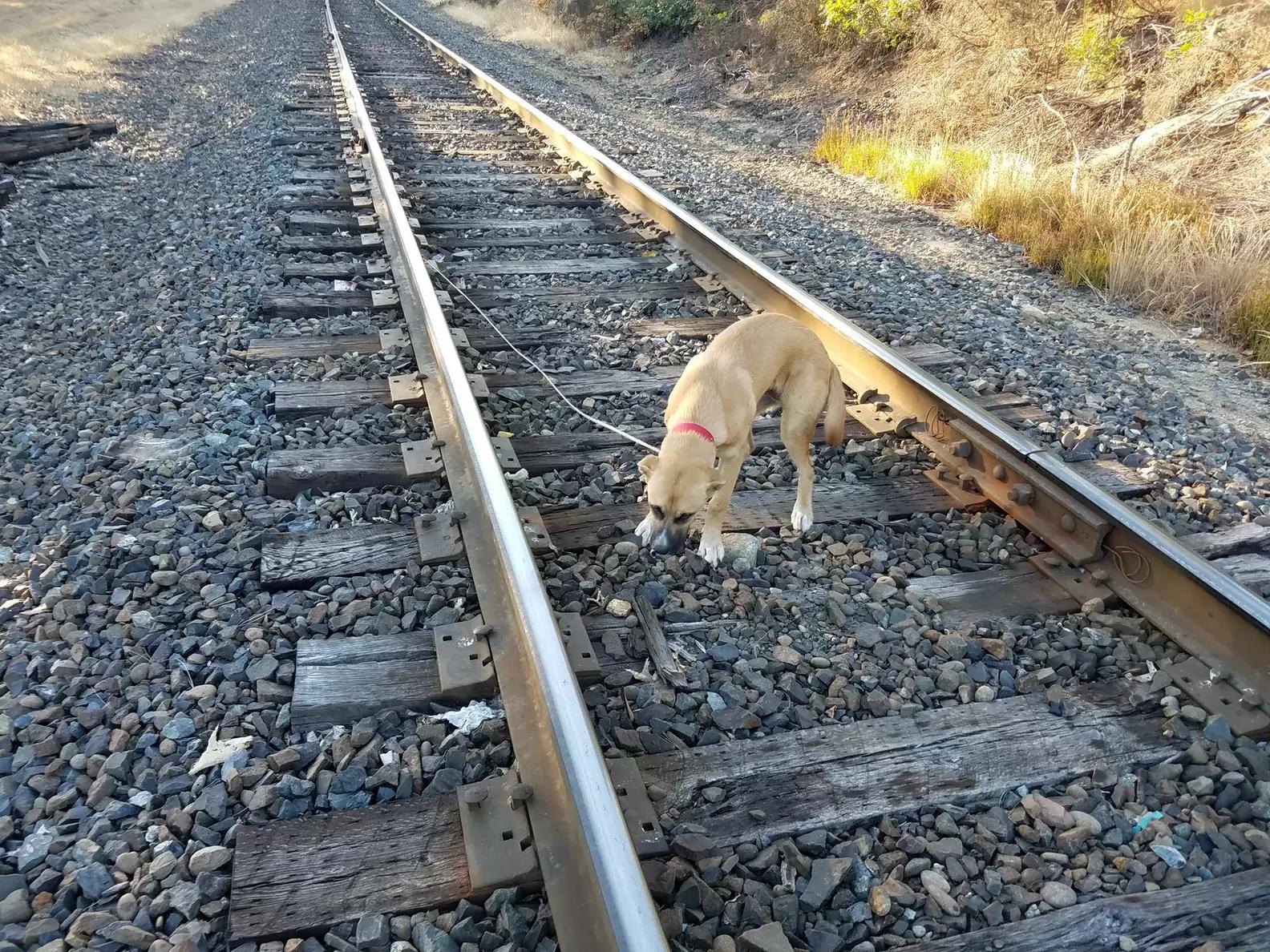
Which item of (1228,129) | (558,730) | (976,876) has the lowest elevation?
(976,876)

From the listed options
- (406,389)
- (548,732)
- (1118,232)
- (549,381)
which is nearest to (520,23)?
(1118,232)

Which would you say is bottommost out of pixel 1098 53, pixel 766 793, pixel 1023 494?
pixel 766 793

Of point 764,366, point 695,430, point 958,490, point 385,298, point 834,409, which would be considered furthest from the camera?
point 385,298

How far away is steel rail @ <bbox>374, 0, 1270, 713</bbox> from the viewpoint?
2617 millimetres

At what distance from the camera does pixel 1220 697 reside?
8.27 feet

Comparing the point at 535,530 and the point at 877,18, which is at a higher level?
the point at 877,18

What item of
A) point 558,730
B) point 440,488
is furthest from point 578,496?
point 558,730

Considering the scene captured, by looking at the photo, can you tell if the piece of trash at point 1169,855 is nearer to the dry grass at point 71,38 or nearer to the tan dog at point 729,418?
the tan dog at point 729,418

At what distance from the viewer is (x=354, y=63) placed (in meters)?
15.6

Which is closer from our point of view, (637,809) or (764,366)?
(637,809)

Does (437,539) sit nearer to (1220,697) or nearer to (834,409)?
(834,409)

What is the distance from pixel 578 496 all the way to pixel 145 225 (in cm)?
512

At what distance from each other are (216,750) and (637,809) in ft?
3.51

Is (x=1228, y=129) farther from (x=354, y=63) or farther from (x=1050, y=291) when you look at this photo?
(x=354, y=63)
